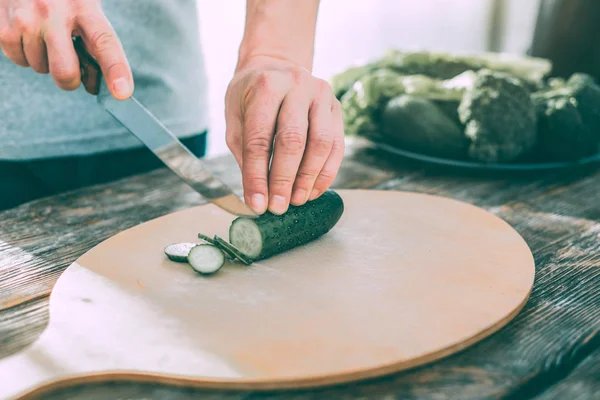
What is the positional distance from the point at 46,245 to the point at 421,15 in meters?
7.08

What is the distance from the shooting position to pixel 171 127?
97.1 inches

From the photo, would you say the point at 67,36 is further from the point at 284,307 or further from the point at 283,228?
the point at 284,307

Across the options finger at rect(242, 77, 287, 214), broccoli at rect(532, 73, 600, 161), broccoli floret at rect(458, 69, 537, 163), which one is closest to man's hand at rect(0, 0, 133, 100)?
finger at rect(242, 77, 287, 214)

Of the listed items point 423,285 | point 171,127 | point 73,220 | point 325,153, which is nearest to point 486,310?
point 423,285

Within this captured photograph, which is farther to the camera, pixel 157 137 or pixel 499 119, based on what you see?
pixel 499 119

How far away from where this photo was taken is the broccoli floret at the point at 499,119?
2.25 meters

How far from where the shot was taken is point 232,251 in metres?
1.62

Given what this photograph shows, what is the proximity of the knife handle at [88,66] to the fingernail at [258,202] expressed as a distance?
55 cm

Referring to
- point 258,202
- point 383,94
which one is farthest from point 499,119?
point 258,202

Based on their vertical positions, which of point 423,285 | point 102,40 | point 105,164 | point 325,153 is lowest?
point 105,164

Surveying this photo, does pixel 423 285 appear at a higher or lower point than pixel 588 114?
lower

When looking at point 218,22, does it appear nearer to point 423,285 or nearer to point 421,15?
point 421,15

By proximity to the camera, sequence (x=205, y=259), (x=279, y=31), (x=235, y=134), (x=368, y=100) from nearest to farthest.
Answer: (x=205, y=259), (x=235, y=134), (x=279, y=31), (x=368, y=100)

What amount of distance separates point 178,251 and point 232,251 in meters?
0.15
